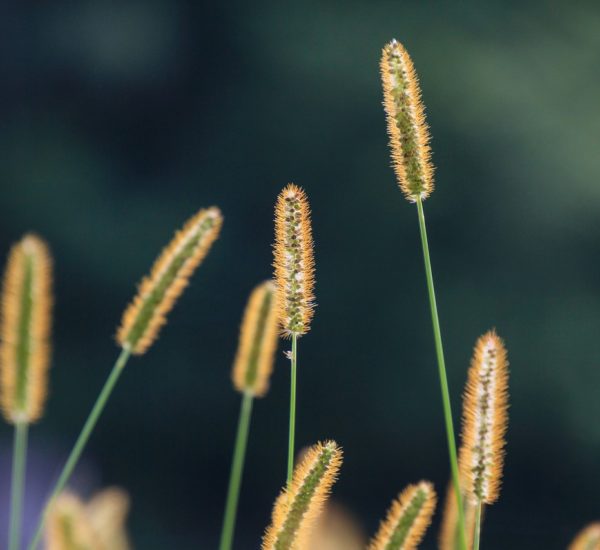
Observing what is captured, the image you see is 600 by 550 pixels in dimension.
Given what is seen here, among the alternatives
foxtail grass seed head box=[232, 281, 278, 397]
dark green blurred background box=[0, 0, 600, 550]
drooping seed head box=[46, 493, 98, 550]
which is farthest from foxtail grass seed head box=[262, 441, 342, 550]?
dark green blurred background box=[0, 0, 600, 550]

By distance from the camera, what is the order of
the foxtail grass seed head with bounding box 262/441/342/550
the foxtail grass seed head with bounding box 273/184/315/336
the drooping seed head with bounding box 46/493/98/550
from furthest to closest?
the foxtail grass seed head with bounding box 273/184/315/336 → the foxtail grass seed head with bounding box 262/441/342/550 → the drooping seed head with bounding box 46/493/98/550

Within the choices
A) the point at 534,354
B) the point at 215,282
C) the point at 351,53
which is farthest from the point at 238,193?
the point at 534,354

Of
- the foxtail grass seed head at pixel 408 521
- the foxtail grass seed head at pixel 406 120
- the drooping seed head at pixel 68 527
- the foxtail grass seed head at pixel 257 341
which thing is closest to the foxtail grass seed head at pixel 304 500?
the foxtail grass seed head at pixel 408 521

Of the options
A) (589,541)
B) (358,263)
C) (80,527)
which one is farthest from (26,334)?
(358,263)

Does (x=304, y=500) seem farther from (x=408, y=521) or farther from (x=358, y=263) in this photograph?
(x=358, y=263)

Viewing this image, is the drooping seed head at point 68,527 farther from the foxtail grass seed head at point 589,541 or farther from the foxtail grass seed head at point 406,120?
the foxtail grass seed head at point 406,120

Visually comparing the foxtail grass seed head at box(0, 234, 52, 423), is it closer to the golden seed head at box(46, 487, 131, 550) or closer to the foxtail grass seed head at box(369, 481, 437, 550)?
the golden seed head at box(46, 487, 131, 550)
